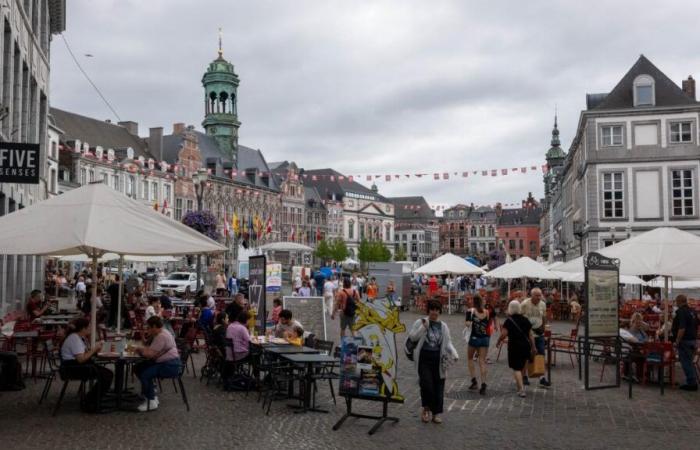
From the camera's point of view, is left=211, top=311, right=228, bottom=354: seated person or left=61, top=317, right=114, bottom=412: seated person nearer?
left=61, top=317, right=114, bottom=412: seated person

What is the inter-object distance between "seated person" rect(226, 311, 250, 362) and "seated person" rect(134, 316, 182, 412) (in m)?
1.70

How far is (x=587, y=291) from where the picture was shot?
1215 centimetres

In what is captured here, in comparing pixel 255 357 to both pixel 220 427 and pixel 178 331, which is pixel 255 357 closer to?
pixel 220 427

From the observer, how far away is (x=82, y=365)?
9742mm

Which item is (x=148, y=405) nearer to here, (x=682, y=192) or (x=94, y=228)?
(x=94, y=228)

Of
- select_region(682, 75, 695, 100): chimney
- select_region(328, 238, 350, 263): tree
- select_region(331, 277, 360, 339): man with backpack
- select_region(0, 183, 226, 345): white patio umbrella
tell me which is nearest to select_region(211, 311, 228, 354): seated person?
select_region(0, 183, 226, 345): white patio umbrella

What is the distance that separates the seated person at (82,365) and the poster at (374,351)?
11.0 ft

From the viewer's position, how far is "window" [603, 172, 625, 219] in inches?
1754

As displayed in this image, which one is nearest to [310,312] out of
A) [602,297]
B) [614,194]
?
[602,297]

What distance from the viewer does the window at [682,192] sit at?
142ft

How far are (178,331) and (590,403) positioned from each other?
10.1 meters

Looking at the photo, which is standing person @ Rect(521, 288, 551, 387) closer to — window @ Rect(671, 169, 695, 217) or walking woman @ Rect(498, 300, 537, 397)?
walking woman @ Rect(498, 300, 537, 397)

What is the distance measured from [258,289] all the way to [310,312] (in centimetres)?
247

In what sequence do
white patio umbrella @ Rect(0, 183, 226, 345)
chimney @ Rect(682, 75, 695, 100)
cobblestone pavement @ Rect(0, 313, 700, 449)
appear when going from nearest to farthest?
cobblestone pavement @ Rect(0, 313, 700, 449), white patio umbrella @ Rect(0, 183, 226, 345), chimney @ Rect(682, 75, 695, 100)
